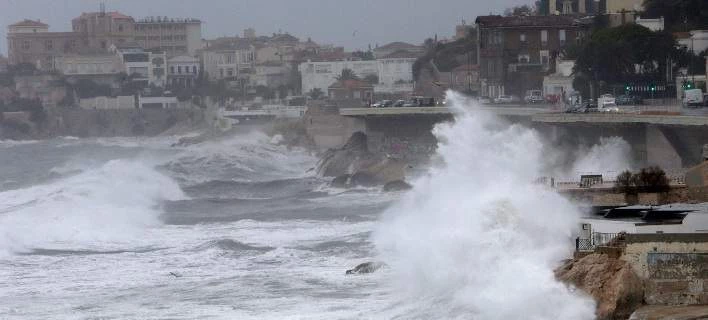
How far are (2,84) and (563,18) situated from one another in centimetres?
7629

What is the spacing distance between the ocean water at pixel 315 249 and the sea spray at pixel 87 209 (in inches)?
4.0

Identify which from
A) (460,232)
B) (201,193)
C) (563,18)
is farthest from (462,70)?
(460,232)

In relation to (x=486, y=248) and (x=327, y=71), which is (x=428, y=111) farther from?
(x=327, y=71)

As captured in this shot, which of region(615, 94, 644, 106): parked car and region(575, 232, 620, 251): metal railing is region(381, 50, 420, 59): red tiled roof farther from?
region(575, 232, 620, 251): metal railing

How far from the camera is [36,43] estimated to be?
520 ft

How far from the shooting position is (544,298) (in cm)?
2281

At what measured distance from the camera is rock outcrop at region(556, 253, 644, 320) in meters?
21.7

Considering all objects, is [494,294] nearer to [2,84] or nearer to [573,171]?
[573,171]

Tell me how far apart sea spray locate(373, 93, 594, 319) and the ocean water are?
0.03 metres

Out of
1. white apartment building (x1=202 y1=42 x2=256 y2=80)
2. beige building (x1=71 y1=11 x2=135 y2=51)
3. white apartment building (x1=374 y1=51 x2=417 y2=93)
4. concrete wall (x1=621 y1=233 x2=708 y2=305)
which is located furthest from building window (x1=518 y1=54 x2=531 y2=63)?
beige building (x1=71 y1=11 x2=135 y2=51)

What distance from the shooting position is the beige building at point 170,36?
6348 inches

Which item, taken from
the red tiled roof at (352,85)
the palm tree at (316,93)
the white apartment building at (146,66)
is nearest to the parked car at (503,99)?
the red tiled roof at (352,85)

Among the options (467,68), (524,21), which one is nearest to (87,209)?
(524,21)

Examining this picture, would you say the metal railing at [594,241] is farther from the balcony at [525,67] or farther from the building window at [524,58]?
the building window at [524,58]
